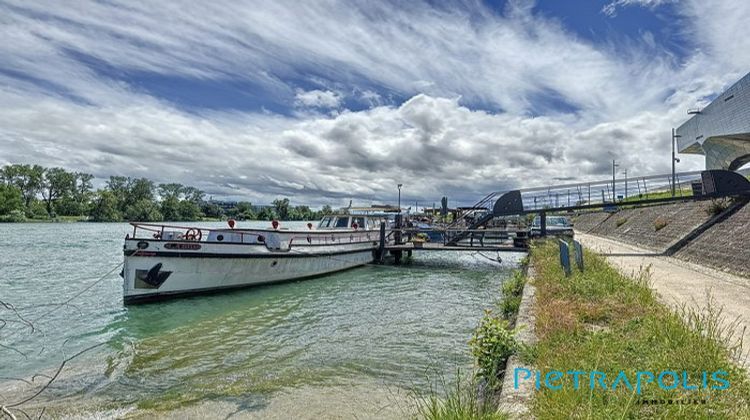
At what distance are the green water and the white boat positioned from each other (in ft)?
1.65

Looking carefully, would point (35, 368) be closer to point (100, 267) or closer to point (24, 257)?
point (100, 267)

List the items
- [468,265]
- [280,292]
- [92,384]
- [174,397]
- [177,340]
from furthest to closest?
1. [468,265]
2. [280,292]
3. [177,340]
4. [92,384]
5. [174,397]

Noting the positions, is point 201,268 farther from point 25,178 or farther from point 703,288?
point 25,178

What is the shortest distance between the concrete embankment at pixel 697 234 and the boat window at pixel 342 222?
49.7 ft

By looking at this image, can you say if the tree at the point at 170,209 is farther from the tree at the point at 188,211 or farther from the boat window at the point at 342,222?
the boat window at the point at 342,222

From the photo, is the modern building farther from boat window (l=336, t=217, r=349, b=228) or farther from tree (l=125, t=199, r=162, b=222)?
tree (l=125, t=199, r=162, b=222)

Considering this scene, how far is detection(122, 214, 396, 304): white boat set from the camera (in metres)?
12.7

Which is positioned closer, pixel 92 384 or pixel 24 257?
pixel 92 384

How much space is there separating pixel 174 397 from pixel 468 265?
63.1 feet

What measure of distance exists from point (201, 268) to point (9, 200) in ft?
277

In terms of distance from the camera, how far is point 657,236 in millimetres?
19500

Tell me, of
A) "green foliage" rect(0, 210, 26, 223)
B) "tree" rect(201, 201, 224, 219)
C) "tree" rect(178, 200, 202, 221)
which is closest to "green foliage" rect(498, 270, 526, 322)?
"green foliage" rect(0, 210, 26, 223)

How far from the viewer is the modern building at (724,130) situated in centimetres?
3784

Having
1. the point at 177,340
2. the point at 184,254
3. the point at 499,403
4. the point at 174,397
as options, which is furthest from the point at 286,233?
the point at 499,403
